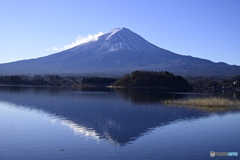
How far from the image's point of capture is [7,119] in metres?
18.4

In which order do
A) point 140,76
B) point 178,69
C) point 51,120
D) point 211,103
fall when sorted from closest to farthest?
1. point 51,120
2. point 211,103
3. point 140,76
4. point 178,69

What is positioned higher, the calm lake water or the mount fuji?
the mount fuji

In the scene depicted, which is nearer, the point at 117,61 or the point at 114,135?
the point at 114,135

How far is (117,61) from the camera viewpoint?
159 m

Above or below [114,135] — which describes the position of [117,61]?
above

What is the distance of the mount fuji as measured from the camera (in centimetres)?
14288

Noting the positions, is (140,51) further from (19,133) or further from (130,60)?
(19,133)

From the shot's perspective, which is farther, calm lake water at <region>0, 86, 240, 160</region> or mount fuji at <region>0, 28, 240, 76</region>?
mount fuji at <region>0, 28, 240, 76</region>

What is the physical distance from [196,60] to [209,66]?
1661 cm

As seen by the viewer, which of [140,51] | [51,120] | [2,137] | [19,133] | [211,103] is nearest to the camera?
[2,137]

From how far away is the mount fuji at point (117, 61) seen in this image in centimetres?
14288

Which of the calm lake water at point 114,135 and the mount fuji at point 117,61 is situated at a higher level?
the mount fuji at point 117,61

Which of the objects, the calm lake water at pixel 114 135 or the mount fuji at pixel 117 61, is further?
the mount fuji at pixel 117 61

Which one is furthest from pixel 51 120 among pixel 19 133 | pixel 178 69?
pixel 178 69
